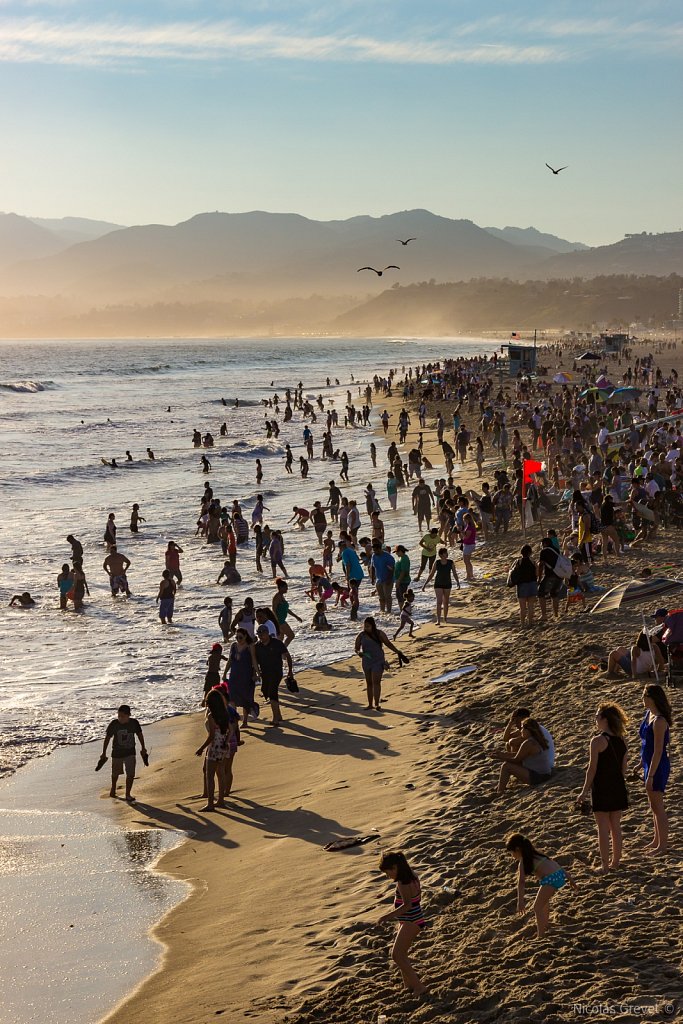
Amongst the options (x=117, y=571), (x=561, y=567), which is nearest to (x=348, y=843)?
(x=561, y=567)

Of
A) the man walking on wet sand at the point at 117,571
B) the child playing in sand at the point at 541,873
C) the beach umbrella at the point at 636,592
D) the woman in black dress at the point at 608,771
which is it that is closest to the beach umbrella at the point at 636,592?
the beach umbrella at the point at 636,592

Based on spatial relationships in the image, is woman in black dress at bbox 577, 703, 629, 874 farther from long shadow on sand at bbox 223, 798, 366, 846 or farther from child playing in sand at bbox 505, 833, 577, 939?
long shadow on sand at bbox 223, 798, 366, 846

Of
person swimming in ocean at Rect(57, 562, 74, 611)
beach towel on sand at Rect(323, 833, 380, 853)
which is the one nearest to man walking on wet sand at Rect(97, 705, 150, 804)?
beach towel on sand at Rect(323, 833, 380, 853)

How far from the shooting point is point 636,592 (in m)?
13.4

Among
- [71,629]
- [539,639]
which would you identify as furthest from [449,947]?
[71,629]

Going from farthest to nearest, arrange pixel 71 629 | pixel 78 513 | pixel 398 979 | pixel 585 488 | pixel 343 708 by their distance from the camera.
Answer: pixel 78 513 < pixel 585 488 < pixel 71 629 < pixel 343 708 < pixel 398 979

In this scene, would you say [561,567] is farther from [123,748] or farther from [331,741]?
[123,748]

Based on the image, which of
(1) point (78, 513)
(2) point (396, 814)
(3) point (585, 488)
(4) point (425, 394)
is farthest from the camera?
(4) point (425, 394)

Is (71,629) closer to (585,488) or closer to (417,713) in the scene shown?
(417,713)

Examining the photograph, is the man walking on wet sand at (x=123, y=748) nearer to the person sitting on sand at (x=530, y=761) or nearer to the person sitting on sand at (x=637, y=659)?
the person sitting on sand at (x=530, y=761)

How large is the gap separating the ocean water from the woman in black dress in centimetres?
694

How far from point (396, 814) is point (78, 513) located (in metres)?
22.3

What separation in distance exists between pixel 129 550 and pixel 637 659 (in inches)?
599

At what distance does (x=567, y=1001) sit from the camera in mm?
5637
